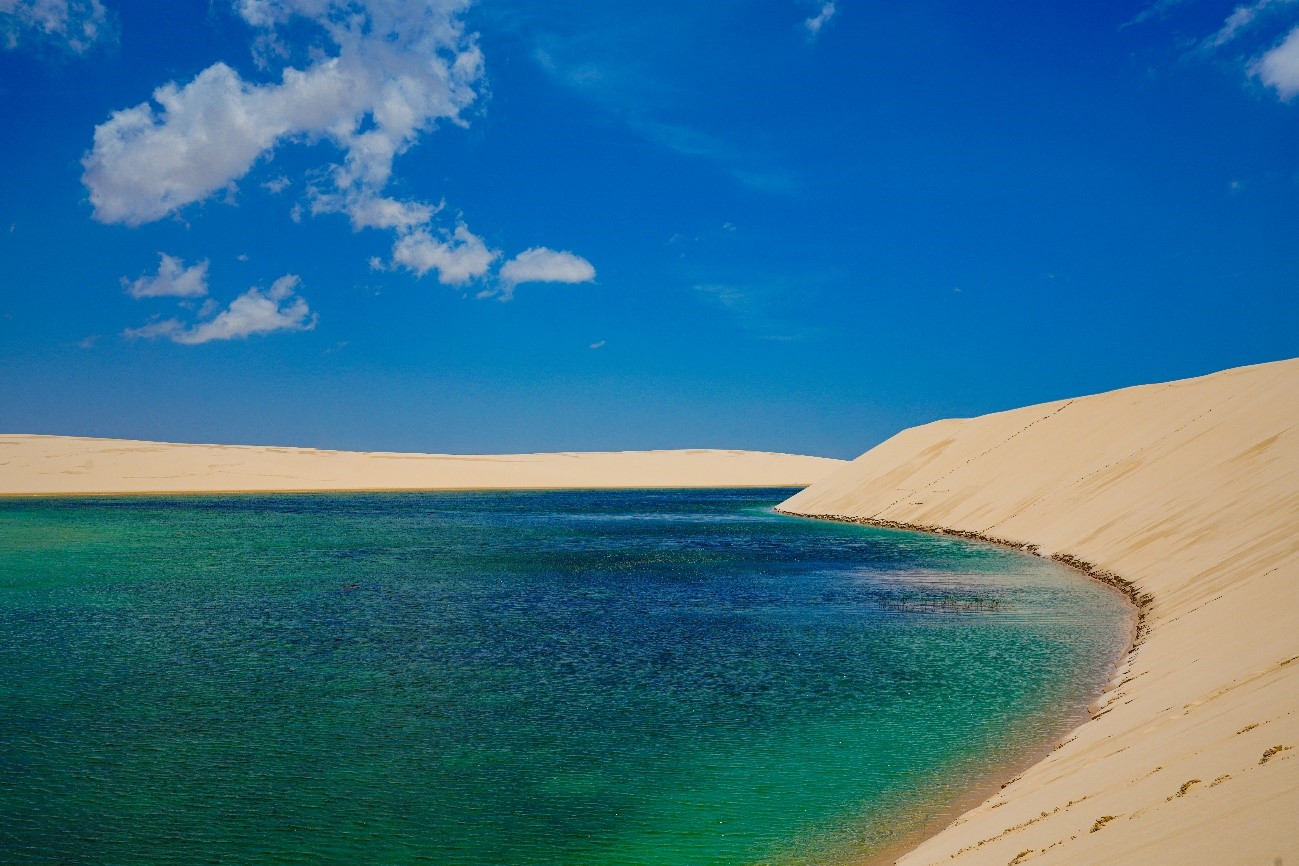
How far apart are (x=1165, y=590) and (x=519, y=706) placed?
53.2ft

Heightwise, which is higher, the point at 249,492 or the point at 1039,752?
the point at 249,492

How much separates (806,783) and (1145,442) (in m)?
32.6

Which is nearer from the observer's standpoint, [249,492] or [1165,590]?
[1165,590]

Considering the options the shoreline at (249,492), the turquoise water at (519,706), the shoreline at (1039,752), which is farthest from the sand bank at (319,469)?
the shoreline at (1039,752)

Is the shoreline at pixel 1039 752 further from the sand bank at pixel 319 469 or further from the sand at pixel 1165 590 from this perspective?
the sand bank at pixel 319 469

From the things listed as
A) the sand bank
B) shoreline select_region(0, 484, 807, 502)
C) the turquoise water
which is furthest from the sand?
the sand bank

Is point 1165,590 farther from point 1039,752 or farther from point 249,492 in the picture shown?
point 249,492

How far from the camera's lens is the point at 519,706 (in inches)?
556

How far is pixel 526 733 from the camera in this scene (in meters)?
12.8

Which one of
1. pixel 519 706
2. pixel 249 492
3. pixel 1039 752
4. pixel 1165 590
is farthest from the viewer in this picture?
pixel 249 492

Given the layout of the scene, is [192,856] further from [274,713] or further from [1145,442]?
[1145,442]

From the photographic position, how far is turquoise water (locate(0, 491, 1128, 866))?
9.67m

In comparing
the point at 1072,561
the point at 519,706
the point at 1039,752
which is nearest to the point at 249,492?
the point at 1072,561

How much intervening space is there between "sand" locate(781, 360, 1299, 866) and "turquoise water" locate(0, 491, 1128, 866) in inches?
61.2
